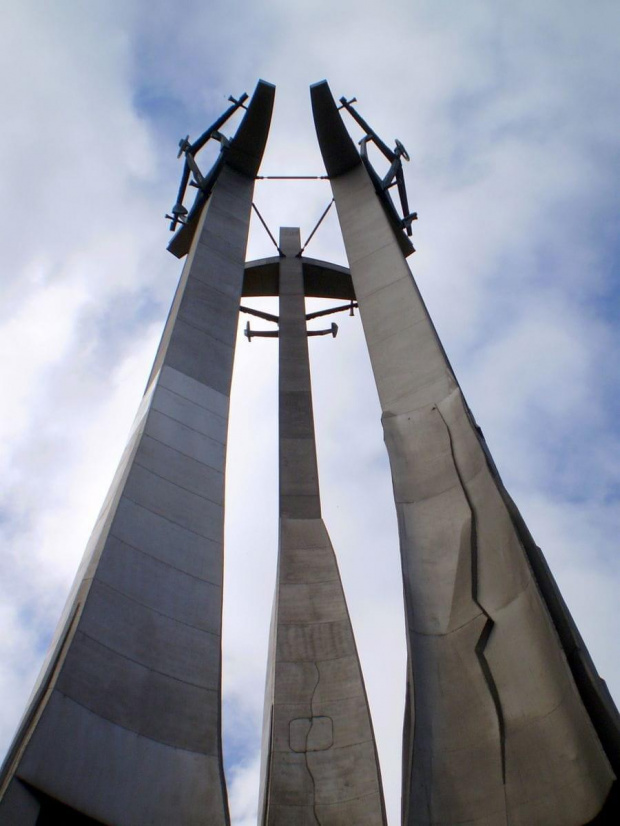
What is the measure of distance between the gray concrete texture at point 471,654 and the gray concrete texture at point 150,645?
188 cm

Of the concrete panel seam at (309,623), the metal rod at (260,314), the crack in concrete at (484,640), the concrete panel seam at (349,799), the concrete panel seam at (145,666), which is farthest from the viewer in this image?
the metal rod at (260,314)

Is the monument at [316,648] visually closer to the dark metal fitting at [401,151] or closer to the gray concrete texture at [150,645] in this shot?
the gray concrete texture at [150,645]

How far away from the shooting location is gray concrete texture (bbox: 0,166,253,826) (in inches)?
219

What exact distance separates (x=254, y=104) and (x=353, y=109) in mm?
2247

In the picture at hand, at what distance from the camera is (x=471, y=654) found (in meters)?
6.47

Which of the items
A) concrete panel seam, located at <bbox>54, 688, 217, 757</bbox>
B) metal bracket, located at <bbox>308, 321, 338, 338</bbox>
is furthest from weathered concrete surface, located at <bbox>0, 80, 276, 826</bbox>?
metal bracket, located at <bbox>308, 321, 338, 338</bbox>

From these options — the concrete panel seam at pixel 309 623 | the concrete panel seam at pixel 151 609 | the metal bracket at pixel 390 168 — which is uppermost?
the metal bracket at pixel 390 168

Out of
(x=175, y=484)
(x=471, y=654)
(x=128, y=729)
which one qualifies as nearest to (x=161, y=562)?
(x=175, y=484)

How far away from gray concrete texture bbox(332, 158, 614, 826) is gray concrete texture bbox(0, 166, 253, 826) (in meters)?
1.88

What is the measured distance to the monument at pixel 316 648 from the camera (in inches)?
220

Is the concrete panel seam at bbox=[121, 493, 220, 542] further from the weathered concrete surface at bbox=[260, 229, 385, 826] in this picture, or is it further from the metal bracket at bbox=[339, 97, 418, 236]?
the metal bracket at bbox=[339, 97, 418, 236]

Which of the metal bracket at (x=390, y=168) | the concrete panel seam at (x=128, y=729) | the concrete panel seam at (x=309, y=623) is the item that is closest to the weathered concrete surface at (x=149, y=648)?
the concrete panel seam at (x=128, y=729)

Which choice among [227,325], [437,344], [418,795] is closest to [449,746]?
[418,795]

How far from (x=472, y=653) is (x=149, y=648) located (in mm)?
2852
